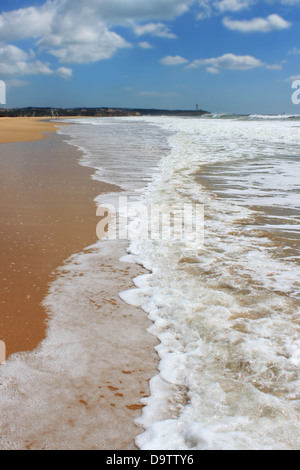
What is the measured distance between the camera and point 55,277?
3.29 metres

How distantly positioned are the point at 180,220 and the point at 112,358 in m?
3.00

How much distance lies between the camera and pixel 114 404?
6.17 feet

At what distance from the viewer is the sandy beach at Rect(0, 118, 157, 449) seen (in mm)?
1891
